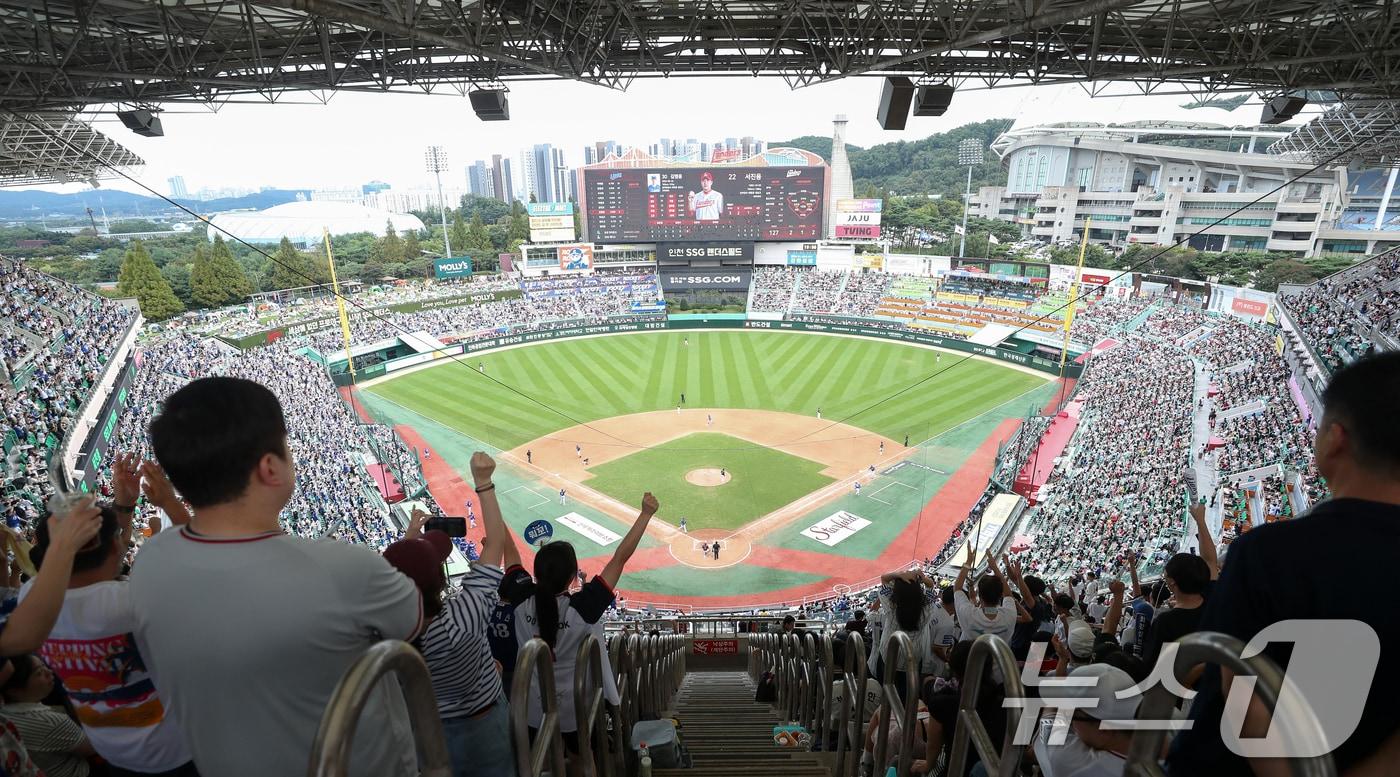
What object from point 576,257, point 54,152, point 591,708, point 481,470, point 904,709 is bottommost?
point 576,257

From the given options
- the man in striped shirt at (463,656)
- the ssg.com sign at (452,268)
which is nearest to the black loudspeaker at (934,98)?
the man in striped shirt at (463,656)

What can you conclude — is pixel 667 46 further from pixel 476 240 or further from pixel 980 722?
pixel 476 240

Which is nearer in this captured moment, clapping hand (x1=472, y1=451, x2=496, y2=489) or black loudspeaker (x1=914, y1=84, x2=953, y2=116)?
clapping hand (x1=472, y1=451, x2=496, y2=489)

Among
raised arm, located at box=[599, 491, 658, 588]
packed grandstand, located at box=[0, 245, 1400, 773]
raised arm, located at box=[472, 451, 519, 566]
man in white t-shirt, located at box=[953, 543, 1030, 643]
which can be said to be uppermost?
raised arm, located at box=[472, 451, 519, 566]

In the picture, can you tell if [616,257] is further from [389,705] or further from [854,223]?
[389,705]

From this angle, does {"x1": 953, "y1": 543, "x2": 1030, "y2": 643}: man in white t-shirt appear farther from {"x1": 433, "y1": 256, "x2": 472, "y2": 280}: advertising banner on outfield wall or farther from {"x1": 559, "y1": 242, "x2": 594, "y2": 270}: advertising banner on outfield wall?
{"x1": 433, "y1": 256, "x2": 472, "y2": 280}: advertising banner on outfield wall

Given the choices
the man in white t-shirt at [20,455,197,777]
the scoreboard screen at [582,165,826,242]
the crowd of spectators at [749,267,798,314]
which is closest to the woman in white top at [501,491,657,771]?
the man in white t-shirt at [20,455,197,777]

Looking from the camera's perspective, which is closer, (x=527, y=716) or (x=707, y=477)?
(x=527, y=716)

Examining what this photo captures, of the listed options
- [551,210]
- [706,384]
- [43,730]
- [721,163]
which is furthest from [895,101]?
[551,210]
